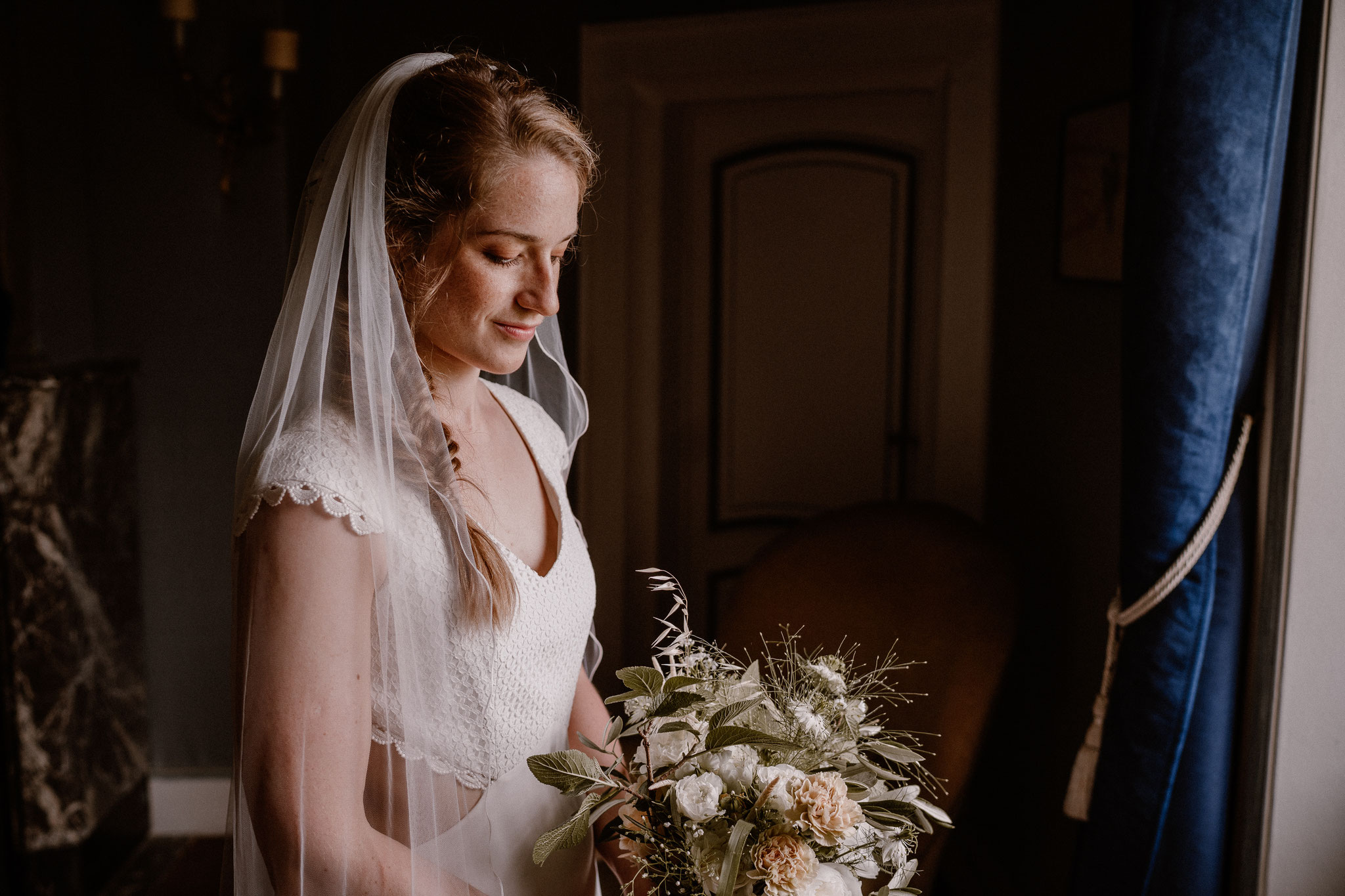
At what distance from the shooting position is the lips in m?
1.17

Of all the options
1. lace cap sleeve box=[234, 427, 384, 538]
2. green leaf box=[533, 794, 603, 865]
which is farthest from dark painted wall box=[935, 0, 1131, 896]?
lace cap sleeve box=[234, 427, 384, 538]

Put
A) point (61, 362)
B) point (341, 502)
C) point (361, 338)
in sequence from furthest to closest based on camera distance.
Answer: point (61, 362)
point (361, 338)
point (341, 502)

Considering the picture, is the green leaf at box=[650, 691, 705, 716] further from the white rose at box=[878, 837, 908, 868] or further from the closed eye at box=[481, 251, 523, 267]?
the closed eye at box=[481, 251, 523, 267]

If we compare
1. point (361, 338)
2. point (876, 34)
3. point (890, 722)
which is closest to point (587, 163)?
point (361, 338)

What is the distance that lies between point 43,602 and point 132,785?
2.54ft

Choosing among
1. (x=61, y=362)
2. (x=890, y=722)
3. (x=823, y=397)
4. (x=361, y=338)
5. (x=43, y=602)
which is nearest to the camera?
(x=361, y=338)

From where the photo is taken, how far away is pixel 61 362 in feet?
9.75

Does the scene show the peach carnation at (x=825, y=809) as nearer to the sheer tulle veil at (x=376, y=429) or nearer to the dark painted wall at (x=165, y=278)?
the sheer tulle veil at (x=376, y=429)

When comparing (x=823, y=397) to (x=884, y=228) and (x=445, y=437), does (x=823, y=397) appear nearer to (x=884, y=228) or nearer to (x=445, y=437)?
(x=884, y=228)

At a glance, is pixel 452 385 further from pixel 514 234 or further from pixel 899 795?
pixel 899 795

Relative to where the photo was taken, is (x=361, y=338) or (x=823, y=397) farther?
(x=823, y=397)

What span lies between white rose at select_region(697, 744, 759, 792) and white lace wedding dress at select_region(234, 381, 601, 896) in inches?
13.1

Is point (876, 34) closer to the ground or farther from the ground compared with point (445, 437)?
farther from the ground

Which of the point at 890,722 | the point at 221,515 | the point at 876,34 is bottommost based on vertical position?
the point at 890,722
